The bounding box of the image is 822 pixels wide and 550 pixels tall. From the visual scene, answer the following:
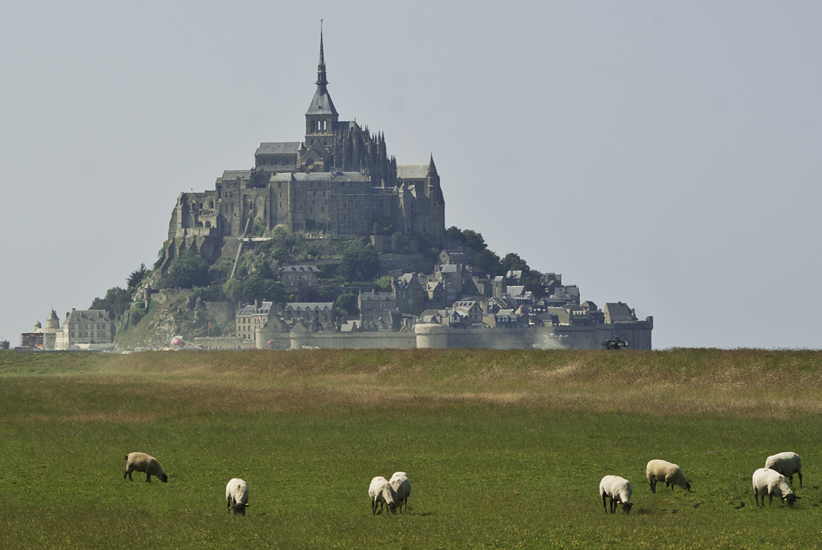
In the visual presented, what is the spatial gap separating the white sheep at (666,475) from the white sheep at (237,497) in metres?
8.48

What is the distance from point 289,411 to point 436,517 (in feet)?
66.7

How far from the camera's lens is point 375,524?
2273 cm

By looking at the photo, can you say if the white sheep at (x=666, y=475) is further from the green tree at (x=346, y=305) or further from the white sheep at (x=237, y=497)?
the green tree at (x=346, y=305)

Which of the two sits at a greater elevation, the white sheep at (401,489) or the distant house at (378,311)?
the distant house at (378,311)

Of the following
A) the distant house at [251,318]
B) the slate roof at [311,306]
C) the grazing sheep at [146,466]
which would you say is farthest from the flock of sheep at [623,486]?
the slate roof at [311,306]

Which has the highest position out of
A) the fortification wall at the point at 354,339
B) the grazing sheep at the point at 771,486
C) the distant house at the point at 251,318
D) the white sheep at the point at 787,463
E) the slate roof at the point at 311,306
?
the slate roof at the point at 311,306

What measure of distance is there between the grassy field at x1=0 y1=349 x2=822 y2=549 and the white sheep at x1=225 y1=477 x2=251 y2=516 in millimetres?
366

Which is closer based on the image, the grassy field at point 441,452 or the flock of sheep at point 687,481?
the grassy field at point 441,452

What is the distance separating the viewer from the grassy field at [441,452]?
2228cm

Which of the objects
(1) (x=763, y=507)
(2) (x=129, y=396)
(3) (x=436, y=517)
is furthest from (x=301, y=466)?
(2) (x=129, y=396)

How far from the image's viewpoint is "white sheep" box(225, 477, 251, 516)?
23703mm

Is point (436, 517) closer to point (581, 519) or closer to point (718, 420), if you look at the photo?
point (581, 519)

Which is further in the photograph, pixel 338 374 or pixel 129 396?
pixel 338 374

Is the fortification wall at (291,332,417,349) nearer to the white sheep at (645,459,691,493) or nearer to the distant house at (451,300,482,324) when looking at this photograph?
the distant house at (451,300,482,324)
